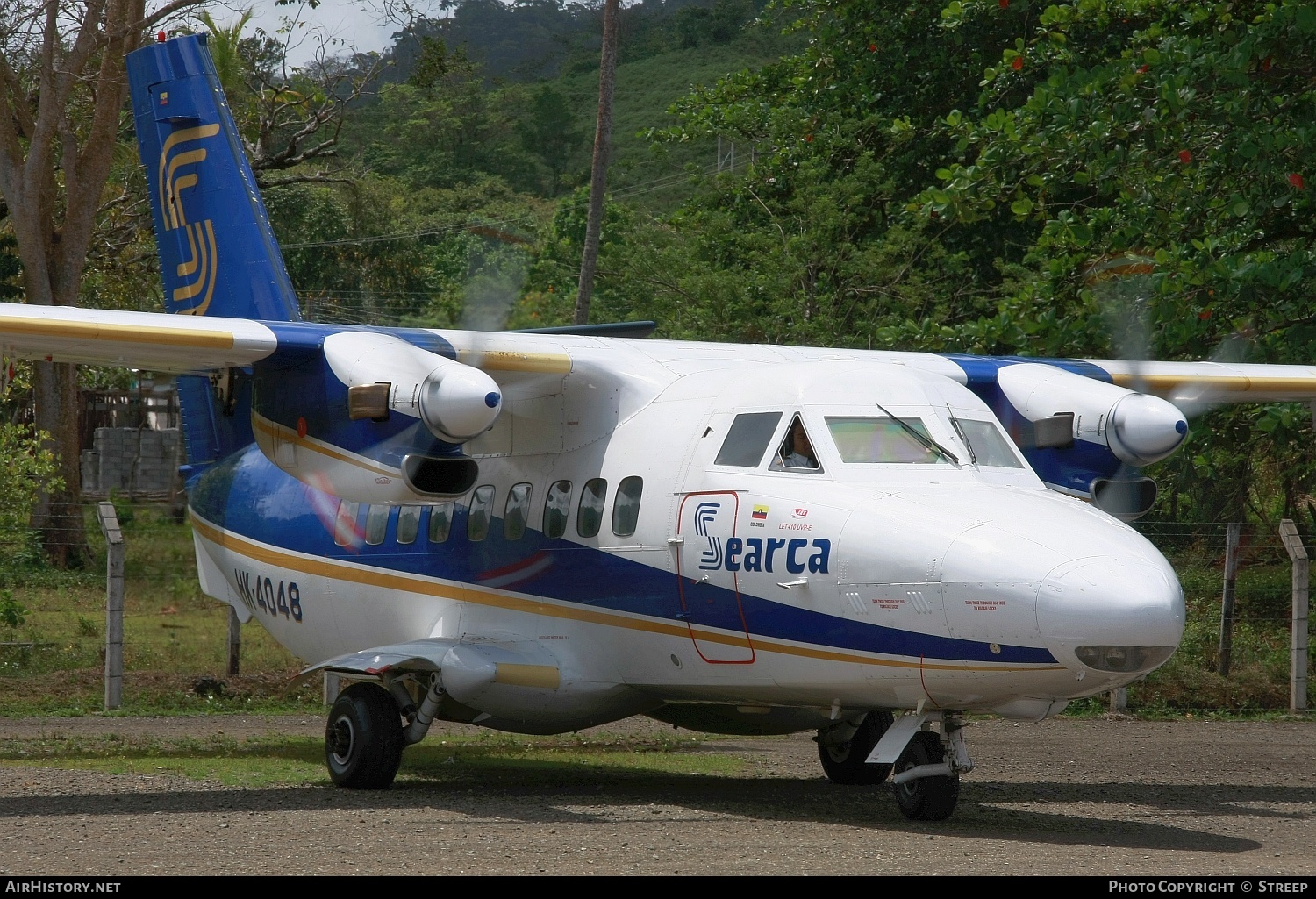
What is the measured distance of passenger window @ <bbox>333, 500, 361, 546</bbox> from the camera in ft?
40.7

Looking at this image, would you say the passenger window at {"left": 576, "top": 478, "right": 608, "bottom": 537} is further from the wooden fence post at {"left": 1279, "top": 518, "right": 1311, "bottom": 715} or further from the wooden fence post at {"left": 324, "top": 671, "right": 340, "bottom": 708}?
the wooden fence post at {"left": 1279, "top": 518, "right": 1311, "bottom": 715}

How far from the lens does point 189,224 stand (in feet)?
46.6

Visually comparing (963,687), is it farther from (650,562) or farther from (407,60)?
(407,60)

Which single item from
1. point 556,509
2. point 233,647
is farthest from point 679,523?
point 233,647

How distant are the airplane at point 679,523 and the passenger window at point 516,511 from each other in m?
0.02

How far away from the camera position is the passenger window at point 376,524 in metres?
12.2

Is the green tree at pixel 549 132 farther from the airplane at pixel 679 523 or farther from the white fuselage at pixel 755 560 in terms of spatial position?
the white fuselage at pixel 755 560

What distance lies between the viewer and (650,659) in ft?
33.4

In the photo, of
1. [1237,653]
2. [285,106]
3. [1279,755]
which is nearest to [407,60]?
[285,106]

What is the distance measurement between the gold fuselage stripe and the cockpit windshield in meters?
1.20

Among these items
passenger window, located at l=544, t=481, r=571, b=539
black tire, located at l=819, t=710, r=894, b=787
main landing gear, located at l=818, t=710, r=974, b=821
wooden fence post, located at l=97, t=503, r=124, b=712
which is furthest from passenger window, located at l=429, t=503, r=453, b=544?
wooden fence post, located at l=97, t=503, r=124, b=712

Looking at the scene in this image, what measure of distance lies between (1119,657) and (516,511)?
487 cm

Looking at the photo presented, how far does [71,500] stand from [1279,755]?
22.0 m

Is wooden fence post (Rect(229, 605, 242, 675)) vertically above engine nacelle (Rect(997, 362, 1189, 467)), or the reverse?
engine nacelle (Rect(997, 362, 1189, 467))
